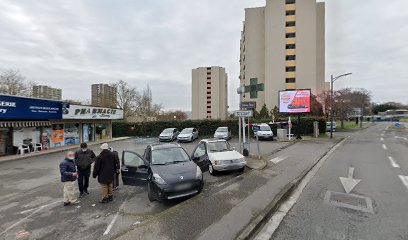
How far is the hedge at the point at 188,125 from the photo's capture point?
27.7 meters

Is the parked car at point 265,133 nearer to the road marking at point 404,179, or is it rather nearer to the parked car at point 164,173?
the road marking at point 404,179

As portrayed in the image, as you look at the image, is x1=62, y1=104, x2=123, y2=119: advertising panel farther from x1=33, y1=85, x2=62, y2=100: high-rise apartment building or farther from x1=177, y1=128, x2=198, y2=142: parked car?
x1=33, y1=85, x2=62, y2=100: high-rise apartment building

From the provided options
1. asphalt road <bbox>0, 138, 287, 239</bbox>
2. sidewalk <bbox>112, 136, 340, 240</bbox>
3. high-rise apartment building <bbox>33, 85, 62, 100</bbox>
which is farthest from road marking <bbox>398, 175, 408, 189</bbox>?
high-rise apartment building <bbox>33, 85, 62, 100</bbox>

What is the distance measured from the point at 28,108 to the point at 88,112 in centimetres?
674

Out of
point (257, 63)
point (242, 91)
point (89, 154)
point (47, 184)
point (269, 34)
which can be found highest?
point (269, 34)

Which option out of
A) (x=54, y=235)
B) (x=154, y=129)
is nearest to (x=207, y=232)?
(x=54, y=235)

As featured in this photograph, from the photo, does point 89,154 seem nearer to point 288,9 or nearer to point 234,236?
point 234,236

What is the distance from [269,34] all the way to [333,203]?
2084 inches

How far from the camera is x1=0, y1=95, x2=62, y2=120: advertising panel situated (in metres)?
14.9

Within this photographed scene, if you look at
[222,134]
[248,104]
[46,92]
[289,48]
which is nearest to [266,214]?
[248,104]

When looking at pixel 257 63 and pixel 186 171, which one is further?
pixel 257 63

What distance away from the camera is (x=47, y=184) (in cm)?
902

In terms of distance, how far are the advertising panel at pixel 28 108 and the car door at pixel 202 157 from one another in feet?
43.6

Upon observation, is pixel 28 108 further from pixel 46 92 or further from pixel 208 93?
pixel 208 93
